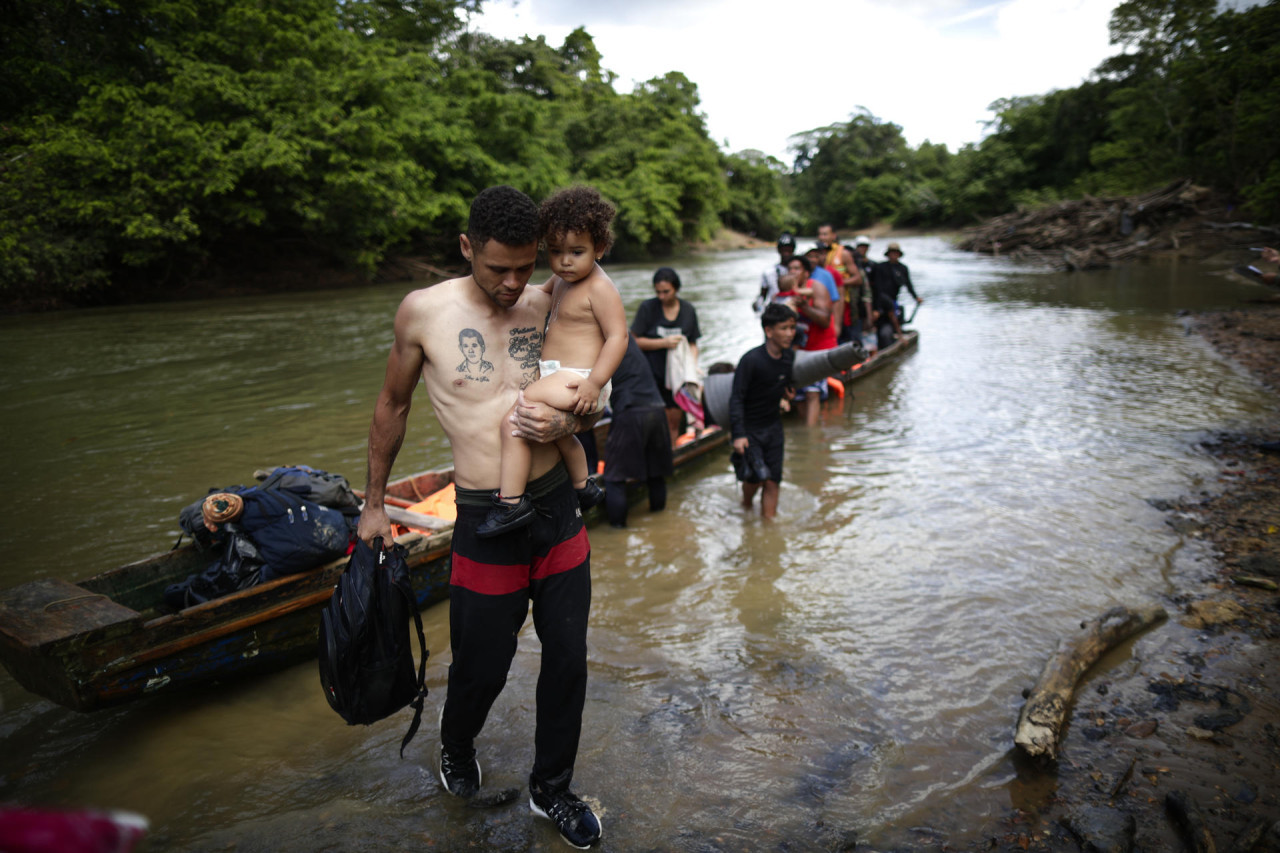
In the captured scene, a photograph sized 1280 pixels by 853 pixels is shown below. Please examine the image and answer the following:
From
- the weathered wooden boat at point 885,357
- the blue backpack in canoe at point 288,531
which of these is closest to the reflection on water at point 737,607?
the weathered wooden boat at point 885,357

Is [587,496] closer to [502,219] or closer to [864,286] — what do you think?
[502,219]

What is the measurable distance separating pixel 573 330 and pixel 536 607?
1.07 m

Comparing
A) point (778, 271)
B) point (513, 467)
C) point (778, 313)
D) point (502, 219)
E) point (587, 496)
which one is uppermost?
point (502, 219)

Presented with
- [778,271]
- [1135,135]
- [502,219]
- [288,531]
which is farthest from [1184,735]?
[1135,135]

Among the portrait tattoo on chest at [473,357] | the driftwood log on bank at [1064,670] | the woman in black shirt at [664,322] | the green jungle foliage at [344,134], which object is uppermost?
the green jungle foliage at [344,134]

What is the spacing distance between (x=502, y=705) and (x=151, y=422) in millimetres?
8752

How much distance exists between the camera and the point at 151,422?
10266mm

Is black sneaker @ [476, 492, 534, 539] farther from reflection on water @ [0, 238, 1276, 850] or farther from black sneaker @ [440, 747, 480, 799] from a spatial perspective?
reflection on water @ [0, 238, 1276, 850]

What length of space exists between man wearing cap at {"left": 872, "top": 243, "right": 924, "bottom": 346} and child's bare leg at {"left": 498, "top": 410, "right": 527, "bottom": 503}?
11.1 m

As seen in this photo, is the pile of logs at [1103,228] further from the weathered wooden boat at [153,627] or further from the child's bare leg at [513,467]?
the child's bare leg at [513,467]

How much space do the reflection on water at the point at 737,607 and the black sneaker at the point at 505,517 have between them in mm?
1298

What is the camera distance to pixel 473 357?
110 inches

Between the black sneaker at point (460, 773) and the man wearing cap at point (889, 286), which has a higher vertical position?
the man wearing cap at point (889, 286)

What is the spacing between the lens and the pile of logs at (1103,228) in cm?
2992
